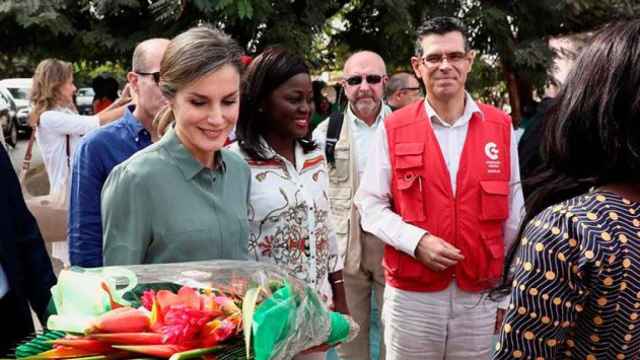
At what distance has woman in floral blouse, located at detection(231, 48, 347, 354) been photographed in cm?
295

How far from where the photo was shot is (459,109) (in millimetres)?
3504

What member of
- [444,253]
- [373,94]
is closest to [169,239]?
[444,253]

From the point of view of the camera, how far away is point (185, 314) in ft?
5.67

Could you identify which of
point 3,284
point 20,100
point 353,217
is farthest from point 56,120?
point 20,100

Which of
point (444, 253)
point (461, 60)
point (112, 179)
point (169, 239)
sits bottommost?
point (444, 253)

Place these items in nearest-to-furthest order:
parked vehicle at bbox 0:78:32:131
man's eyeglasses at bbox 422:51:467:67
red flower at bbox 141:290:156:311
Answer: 1. red flower at bbox 141:290:156:311
2. man's eyeglasses at bbox 422:51:467:67
3. parked vehicle at bbox 0:78:32:131

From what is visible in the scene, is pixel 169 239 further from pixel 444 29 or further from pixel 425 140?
pixel 444 29

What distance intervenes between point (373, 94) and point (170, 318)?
3.37 meters

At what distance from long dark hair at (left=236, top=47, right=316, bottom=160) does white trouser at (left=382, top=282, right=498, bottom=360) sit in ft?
3.19

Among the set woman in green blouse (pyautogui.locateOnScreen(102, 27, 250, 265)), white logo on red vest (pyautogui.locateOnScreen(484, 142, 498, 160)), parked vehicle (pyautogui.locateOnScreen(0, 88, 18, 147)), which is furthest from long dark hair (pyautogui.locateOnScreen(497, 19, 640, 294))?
parked vehicle (pyautogui.locateOnScreen(0, 88, 18, 147))

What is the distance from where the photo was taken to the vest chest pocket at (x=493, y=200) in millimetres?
3297

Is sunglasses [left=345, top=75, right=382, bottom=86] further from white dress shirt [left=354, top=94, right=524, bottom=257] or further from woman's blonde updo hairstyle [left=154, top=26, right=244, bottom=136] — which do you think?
woman's blonde updo hairstyle [left=154, top=26, right=244, bottom=136]

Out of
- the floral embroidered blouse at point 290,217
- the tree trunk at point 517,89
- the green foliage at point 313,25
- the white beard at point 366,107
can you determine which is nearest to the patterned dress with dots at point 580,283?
the floral embroidered blouse at point 290,217

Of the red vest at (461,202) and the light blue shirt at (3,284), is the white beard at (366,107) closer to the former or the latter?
the red vest at (461,202)
